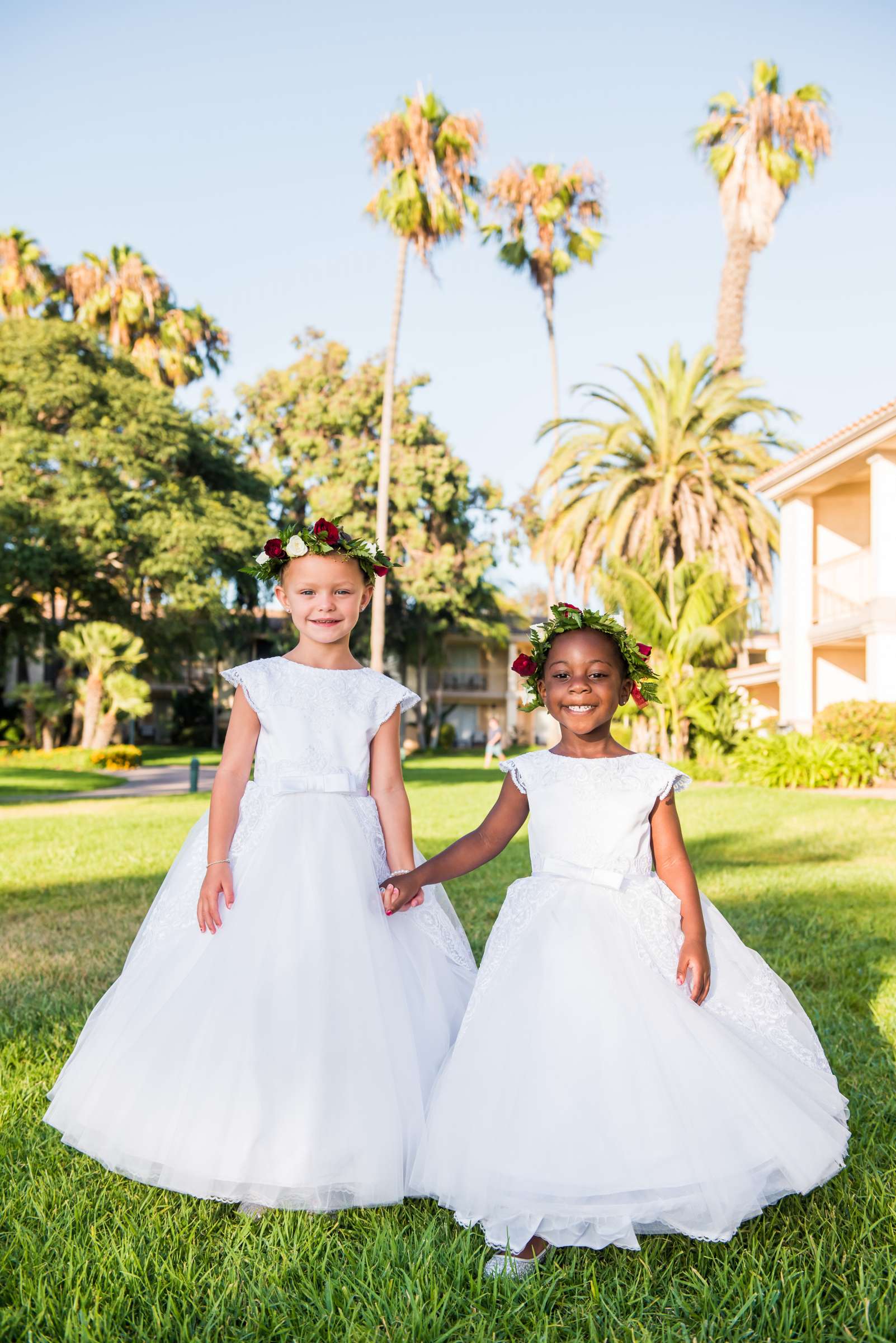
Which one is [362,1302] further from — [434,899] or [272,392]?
[272,392]

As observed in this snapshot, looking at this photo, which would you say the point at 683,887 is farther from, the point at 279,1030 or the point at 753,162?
the point at 753,162

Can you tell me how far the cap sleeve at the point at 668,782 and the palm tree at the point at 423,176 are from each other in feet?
63.4

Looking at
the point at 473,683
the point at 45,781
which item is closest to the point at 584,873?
the point at 45,781

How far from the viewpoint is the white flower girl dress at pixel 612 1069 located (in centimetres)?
234

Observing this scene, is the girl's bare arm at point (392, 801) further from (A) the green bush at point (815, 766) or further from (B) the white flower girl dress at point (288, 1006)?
(A) the green bush at point (815, 766)

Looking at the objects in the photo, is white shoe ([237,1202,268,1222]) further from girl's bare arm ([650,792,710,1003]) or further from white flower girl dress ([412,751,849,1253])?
girl's bare arm ([650,792,710,1003])

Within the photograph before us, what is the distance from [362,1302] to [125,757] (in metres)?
25.9

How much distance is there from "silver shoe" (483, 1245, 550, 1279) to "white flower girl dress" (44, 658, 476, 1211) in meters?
0.28

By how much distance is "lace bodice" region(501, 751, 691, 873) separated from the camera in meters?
2.80

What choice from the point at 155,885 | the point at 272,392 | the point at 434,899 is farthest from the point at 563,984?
the point at 272,392

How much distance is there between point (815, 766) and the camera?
17.8 m

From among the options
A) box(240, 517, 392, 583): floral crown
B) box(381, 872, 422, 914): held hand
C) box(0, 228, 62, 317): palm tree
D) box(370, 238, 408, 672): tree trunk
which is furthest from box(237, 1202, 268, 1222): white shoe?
box(0, 228, 62, 317): palm tree

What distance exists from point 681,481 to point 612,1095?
24.1m

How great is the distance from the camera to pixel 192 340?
34.4 metres
